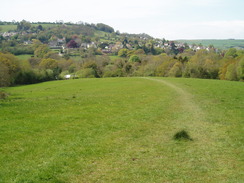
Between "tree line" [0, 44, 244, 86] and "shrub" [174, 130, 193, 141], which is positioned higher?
"shrub" [174, 130, 193, 141]

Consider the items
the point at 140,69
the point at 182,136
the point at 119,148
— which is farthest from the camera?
the point at 140,69

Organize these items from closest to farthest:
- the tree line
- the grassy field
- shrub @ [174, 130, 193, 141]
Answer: the grassy field → shrub @ [174, 130, 193, 141] → the tree line

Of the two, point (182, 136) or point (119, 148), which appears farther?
point (182, 136)

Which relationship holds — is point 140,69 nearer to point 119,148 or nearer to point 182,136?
point 182,136

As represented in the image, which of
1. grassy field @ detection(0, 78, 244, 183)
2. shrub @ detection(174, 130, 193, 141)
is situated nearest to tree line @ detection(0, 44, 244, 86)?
grassy field @ detection(0, 78, 244, 183)

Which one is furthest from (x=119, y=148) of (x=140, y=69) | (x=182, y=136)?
(x=140, y=69)

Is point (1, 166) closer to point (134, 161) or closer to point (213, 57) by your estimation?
point (134, 161)

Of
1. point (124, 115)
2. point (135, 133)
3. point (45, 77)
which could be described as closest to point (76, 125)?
point (135, 133)

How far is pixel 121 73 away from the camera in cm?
11794

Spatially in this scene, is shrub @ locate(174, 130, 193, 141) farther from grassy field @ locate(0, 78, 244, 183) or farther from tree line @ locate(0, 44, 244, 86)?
tree line @ locate(0, 44, 244, 86)

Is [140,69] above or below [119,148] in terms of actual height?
below

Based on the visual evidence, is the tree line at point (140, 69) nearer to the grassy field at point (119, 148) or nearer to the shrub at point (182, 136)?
the grassy field at point (119, 148)

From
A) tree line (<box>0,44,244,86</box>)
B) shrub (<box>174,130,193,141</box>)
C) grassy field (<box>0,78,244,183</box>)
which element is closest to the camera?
grassy field (<box>0,78,244,183</box>)

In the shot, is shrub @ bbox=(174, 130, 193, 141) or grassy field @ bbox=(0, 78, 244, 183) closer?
grassy field @ bbox=(0, 78, 244, 183)
